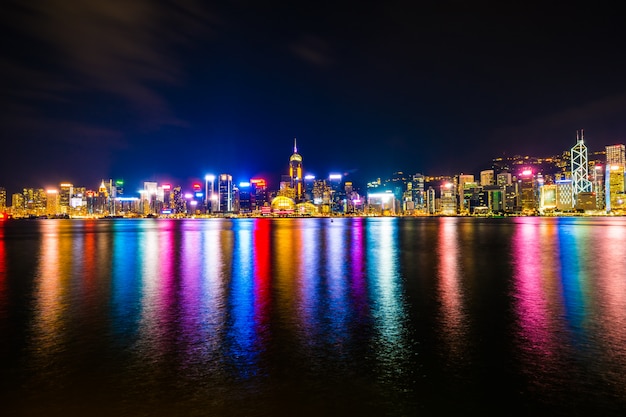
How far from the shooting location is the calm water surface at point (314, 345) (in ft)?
30.1

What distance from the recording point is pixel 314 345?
13102mm

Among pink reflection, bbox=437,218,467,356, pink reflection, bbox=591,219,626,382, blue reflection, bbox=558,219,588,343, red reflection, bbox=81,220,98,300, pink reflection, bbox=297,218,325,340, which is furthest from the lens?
red reflection, bbox=81,220,98,300

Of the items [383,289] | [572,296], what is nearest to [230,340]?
[383,289]

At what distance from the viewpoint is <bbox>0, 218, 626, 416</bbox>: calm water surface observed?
9.19 metres

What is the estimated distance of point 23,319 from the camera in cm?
1644

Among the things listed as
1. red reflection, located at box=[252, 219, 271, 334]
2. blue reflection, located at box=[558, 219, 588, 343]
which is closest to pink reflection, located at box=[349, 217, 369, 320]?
red reflection, located at box=[252, 219, 271, 334]

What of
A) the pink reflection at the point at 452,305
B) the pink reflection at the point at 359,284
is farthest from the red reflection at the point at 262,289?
the pink reflection at the point at 452,305

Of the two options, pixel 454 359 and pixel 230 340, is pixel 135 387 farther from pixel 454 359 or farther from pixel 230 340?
pixel 454 359

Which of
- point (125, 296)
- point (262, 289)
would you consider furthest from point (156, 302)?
point (262, 289)

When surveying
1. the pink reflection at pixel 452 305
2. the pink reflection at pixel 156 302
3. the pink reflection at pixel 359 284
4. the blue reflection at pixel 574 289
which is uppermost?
the pink reflection at pixel 156 302

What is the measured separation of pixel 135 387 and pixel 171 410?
165cm

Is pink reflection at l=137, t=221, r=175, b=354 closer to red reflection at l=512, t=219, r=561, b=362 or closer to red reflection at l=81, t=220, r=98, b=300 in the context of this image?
red reflection at l=81, t=220, r=98, b=300

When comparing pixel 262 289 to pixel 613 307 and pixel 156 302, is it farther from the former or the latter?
pixel 613 307

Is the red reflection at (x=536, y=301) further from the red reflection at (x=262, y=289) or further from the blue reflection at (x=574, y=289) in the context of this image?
the red reflection at (x=262, y=289)
